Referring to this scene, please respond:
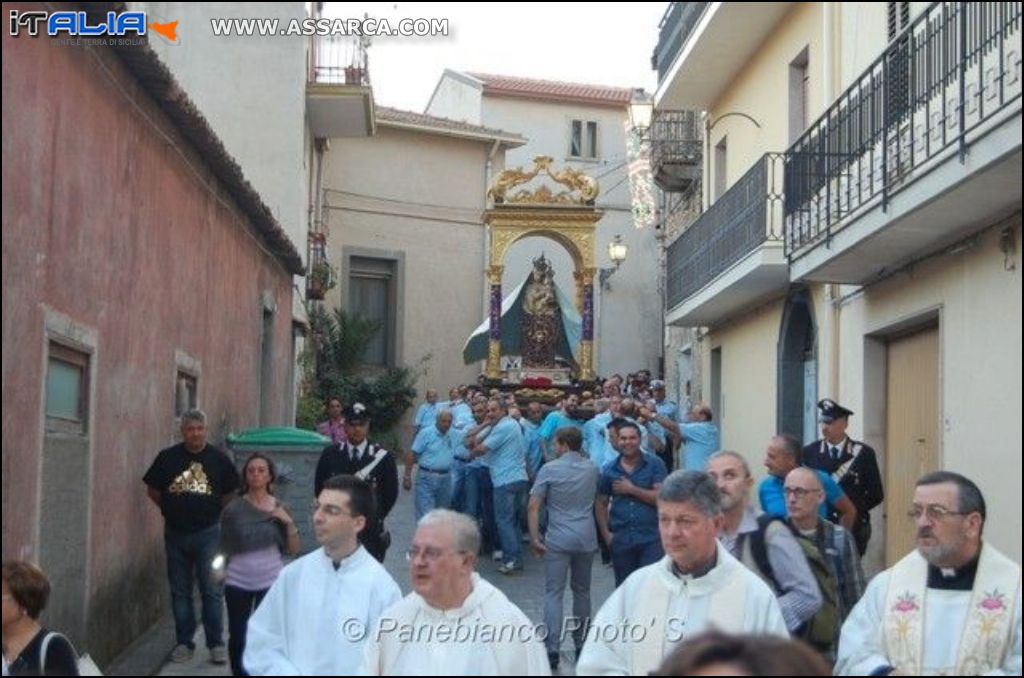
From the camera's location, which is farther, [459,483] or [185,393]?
[459,483]

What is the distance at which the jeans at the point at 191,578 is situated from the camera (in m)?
10.3

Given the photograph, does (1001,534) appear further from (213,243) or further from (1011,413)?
(213,243)

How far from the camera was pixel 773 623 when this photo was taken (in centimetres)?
541

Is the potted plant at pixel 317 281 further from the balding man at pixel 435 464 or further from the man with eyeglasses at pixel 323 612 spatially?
the man with eyeglasses at pixel 323 612

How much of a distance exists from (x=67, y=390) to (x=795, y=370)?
10.6 metres

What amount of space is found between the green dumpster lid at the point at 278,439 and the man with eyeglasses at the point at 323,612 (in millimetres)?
7389

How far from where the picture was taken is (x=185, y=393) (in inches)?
519

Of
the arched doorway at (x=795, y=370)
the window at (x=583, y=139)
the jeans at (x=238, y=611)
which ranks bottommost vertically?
the jeans at (x=238, y=611)

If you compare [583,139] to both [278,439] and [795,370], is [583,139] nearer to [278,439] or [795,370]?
[795,370]

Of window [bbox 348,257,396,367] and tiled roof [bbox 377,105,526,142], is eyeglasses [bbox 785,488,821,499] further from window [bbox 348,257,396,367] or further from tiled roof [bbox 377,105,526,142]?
tiled roof [bbox 377,105,526,142]

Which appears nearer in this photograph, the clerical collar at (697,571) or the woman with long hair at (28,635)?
the clerical collar at (697,571)

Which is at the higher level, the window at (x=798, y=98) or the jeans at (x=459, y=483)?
the window at (x=798, y=98)

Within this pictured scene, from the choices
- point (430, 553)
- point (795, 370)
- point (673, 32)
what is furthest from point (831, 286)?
point (430, 553)

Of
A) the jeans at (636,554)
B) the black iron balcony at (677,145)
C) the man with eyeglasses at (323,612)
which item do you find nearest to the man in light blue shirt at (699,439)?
the jeans at (636,554)
